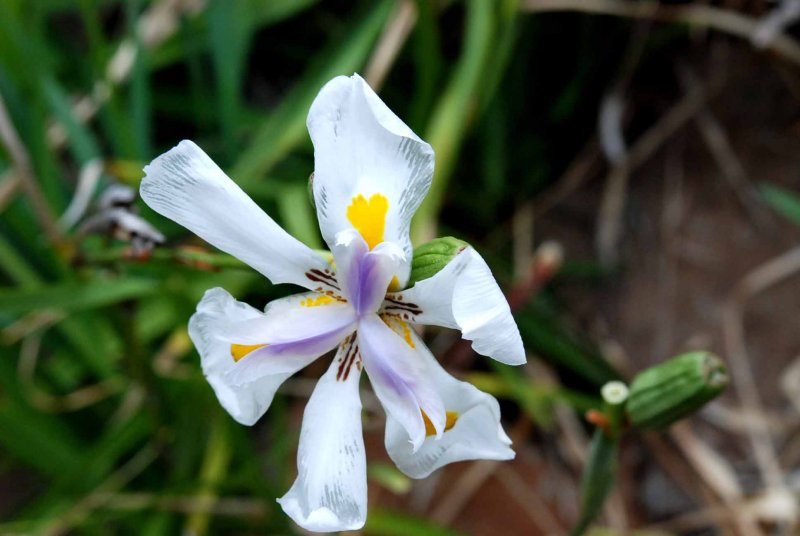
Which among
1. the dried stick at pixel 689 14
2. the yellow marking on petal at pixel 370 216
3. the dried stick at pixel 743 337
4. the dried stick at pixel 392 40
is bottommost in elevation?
the yellow marking on petal at pixel 370 216

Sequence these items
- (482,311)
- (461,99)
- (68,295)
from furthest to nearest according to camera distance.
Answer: (461,99), (68,295), (482,311)

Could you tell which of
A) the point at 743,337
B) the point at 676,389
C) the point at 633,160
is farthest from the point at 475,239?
the point at 676,389

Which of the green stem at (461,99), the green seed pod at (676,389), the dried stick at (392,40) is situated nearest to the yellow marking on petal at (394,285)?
the green seed pod at (676,389)

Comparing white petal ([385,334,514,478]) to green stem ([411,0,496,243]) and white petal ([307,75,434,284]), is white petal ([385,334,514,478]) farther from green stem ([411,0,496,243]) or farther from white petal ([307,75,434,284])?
green stem ([411,0,496,243])

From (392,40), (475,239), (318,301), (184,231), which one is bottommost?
(318,301)

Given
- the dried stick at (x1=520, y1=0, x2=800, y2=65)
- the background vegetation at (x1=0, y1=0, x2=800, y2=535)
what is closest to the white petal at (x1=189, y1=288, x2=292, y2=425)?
the background vegetation at (x1=0, y1=0, x2=800, y2=535)

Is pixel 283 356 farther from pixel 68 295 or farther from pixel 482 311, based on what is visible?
pixel 68 295

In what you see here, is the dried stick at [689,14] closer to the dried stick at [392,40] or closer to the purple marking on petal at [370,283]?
the dried stick at [392,40]
